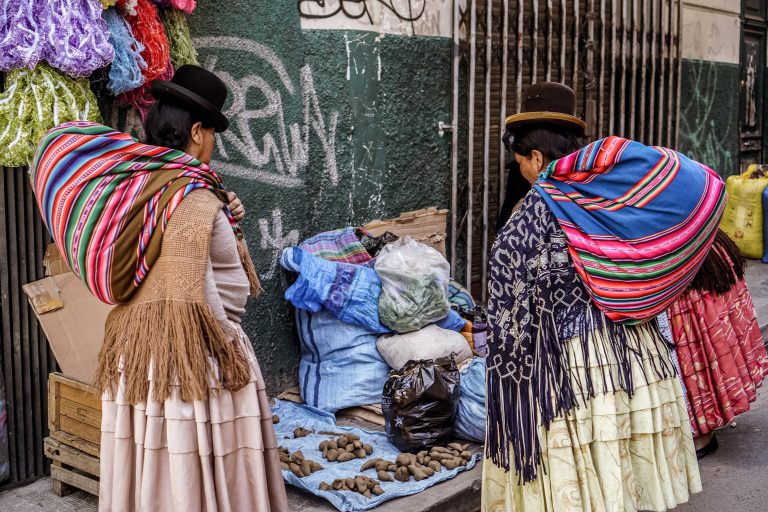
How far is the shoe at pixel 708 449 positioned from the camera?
15.7ft

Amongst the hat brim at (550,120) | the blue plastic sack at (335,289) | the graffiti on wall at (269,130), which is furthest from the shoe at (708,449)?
the graffiti on wall at (269,130)

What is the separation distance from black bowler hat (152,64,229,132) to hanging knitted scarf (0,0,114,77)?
2.63ft

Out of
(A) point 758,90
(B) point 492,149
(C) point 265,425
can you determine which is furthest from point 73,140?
(A) point 758,90

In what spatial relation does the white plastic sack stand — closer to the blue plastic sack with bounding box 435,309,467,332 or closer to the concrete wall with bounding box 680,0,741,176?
the blue plastic sack with bounding box 435,309,467,332

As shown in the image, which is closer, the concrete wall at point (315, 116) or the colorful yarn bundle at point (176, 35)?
the colorful yarn bundle at point (176, 35)

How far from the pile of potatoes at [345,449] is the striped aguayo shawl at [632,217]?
190 cm

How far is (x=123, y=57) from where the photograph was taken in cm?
388

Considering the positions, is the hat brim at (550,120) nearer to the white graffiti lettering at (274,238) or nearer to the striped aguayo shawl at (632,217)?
the striped aguayo shawl at (632,217)

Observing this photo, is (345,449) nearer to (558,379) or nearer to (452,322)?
(452,322)

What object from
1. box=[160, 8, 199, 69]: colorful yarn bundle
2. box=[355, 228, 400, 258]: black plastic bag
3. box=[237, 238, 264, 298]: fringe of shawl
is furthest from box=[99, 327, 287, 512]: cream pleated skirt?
box=[355, 228, 400, 258]: black plastic bag

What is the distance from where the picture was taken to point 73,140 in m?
2.80

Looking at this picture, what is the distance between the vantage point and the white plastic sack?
16.1 feet

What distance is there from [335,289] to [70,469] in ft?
5.51

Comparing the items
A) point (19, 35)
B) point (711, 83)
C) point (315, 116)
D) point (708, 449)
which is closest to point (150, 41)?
point (19, 35)
